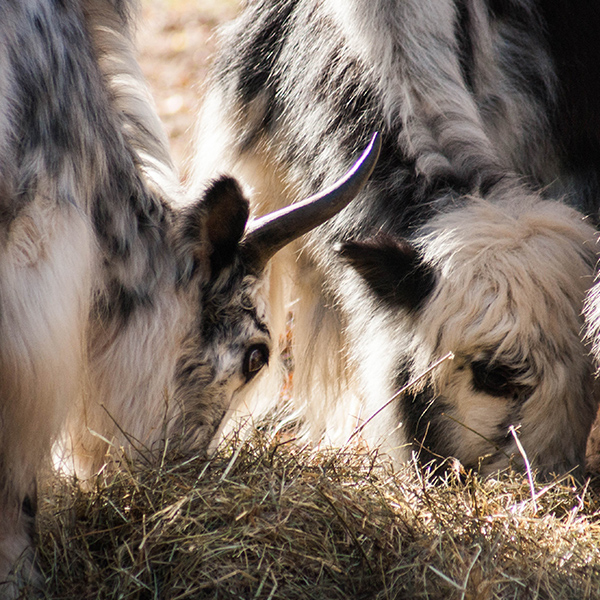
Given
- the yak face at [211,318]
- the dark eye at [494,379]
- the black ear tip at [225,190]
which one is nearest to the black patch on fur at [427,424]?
the dark eye at [494,379]

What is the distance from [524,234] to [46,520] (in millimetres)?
1724

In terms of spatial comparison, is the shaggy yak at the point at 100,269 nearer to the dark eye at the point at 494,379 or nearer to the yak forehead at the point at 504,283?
the yak forehead at the point at 504,283

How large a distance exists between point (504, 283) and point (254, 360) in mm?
825

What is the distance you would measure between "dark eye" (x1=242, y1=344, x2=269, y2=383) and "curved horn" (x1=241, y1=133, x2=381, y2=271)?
26 cm

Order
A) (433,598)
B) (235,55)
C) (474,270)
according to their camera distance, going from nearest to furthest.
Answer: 1. (433,598)
2. (474,270)
3. (235,55)

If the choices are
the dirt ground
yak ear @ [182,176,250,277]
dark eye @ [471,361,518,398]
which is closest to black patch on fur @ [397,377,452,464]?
dark eye @ [471,361,518,398]

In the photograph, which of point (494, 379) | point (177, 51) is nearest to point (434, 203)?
point (494, 379)

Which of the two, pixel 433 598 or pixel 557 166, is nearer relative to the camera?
pixel 433 598

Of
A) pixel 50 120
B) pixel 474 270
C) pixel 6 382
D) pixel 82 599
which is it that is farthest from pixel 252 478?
pixel 50 120

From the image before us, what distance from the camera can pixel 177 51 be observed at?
10.0 metres

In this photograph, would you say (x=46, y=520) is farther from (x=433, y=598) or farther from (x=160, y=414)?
(x=433, y=598)

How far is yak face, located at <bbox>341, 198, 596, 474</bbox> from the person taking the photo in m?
2.86

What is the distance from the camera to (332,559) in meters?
2.34

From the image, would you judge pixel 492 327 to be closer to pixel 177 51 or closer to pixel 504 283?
pixel 504 283
